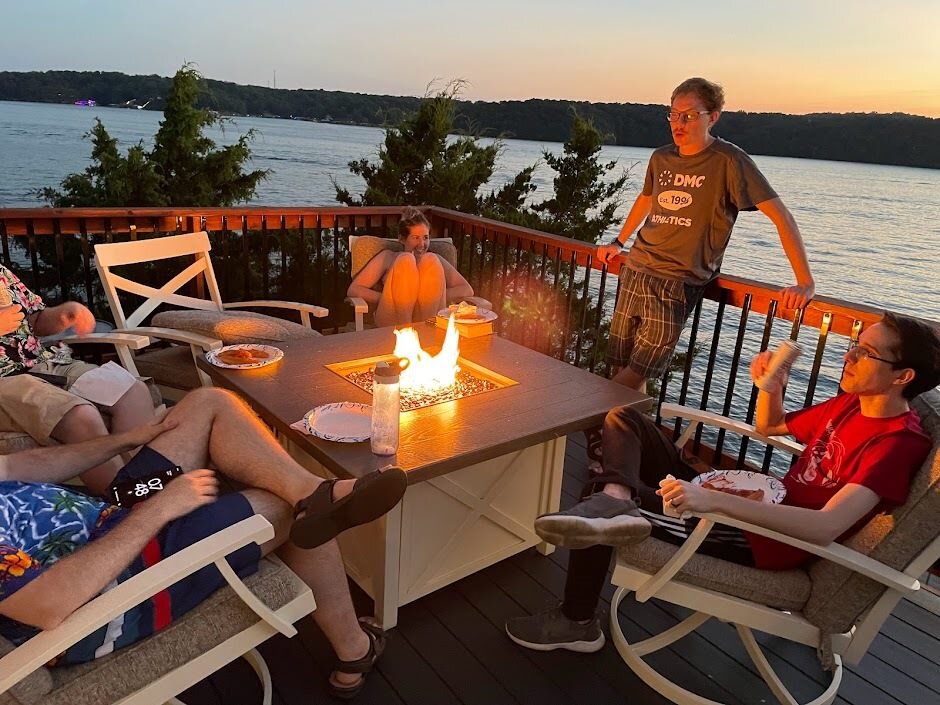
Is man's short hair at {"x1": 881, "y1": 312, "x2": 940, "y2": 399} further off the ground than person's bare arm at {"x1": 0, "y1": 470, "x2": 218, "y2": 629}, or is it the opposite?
man's short hair at {"x1": 881, "y1": 312, "x2": 940, "y2": 399}

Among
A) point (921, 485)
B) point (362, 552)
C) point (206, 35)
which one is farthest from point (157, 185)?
point (921, 485)

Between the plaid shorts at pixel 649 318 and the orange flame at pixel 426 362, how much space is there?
1.02 metres

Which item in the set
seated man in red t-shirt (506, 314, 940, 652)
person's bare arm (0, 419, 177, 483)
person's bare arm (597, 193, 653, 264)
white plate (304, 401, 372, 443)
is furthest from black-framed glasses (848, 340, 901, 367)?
person's bare arm (0, 419, 177, 483)

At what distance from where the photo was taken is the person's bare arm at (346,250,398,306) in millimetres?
3779

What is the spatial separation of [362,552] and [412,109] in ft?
39.0

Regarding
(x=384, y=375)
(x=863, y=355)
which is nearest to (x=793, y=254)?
(x=863, y=355)

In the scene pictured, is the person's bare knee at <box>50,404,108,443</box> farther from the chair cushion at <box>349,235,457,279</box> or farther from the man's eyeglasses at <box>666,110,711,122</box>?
the man's eyeglasses at <box>666,110,711,122</box>

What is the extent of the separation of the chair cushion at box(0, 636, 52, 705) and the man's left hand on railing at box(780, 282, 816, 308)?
2.57 metres

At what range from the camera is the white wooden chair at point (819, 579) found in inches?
61.0

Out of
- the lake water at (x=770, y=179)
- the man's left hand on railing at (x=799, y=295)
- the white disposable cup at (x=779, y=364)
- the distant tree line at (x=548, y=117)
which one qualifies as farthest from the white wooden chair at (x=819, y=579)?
the lake water at (x=770, y=179)

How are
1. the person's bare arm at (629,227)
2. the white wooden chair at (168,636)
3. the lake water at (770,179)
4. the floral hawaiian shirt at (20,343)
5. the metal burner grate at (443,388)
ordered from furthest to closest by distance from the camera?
the lake water at (770,179) < the person's bare arm at (629,227) < the floral hawaiian shirt at (20,343) < the metal burner grate at (443,388) < the white wooden chair at (168,636)

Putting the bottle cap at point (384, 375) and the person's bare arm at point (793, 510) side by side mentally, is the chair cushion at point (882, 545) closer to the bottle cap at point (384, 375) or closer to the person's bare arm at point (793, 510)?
the person's bare arm at point (793, 510)

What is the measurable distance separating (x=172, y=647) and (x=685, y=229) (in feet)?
8.14

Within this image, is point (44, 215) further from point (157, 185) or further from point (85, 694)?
point (157, 185)
